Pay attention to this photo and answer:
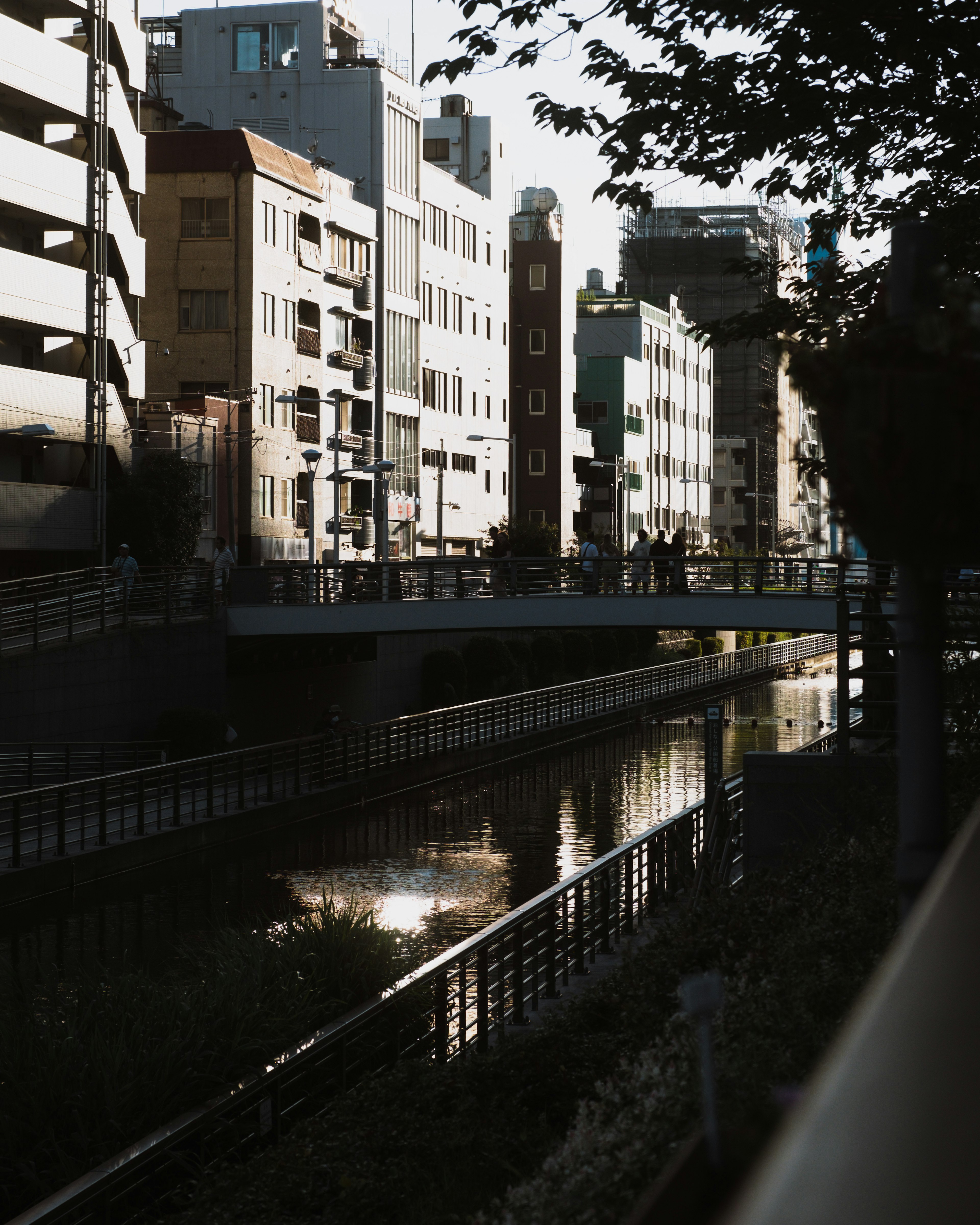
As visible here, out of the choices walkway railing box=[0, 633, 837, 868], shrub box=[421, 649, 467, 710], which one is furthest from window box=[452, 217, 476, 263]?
shrub box=[421, 649, 467, 710]

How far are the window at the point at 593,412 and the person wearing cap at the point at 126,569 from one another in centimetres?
6136

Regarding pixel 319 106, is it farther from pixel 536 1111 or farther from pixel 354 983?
pixel 536 1111

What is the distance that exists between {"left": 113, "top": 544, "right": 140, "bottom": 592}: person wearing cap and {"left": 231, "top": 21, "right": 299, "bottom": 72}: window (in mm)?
38205

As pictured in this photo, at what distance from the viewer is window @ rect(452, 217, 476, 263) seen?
2874 inches

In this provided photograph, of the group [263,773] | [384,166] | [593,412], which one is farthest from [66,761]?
[593,412]

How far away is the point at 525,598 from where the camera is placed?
35250 millimetres

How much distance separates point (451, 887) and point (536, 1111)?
17.3m

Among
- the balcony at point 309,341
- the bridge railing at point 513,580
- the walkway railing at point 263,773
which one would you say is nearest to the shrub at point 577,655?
the walkway railing at point 263,773

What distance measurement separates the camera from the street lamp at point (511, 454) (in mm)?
60750

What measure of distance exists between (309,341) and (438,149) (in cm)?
2937

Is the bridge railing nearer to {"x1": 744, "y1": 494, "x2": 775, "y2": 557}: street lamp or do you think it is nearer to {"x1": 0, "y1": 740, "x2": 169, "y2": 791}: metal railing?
{"x1": 0, "y1": 740, "x2": 169, "y2": 791}: metal railing

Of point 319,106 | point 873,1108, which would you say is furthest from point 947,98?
point 319,106

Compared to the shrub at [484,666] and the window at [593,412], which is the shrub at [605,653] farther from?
the window at [593,412]

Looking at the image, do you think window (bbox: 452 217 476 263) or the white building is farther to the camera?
window (bbox: 452 217 476 263)
